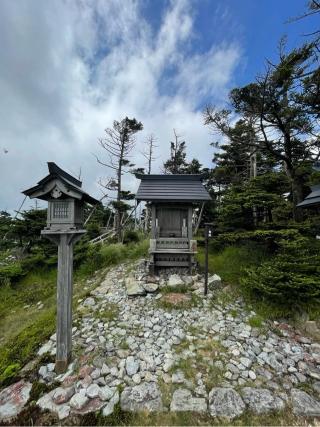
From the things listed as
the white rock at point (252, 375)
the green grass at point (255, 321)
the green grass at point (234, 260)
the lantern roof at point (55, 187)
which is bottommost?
the white rock at point (252, 375)

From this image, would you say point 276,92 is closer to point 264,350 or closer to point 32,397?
point 264,350

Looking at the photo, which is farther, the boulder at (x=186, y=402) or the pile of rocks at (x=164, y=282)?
the pile of rocks at (x=164, y=282)

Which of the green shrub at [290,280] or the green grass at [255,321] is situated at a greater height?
the green shrub at [290,280]

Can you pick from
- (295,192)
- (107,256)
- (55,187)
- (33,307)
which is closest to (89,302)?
(33,307)

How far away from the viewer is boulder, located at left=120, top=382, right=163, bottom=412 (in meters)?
3.29

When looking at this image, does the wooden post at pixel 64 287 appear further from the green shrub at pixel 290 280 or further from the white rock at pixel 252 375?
the green shrub at pixel 290 280

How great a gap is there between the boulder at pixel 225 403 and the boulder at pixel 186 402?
0.15 meters

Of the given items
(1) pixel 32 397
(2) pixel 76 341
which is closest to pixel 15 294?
A: (2) pixel 76 341

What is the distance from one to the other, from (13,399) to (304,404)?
511 cm

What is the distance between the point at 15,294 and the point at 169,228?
7382 millimetres

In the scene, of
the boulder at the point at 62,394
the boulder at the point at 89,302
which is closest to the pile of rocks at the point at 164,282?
the boulder at the point at 89,302

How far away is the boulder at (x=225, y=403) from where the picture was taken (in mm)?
3197

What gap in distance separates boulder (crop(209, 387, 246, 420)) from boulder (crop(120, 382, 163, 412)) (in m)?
0.90

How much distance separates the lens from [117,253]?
33.6 ft
